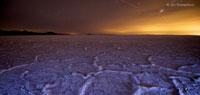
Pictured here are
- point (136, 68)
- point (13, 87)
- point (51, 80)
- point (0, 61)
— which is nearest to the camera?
point (13, 87)

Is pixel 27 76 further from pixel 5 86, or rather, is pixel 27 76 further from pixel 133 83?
pixel 133 83

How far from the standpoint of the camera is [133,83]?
3.28 ft

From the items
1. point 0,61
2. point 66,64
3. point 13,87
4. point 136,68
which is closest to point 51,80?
point 13,87

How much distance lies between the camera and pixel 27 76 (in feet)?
3.72

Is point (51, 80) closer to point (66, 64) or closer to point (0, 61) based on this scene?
point (66, 64)

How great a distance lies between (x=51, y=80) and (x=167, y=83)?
0.66 m

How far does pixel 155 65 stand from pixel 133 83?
42cm

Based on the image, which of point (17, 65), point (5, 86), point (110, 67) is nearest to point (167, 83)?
point (110, 67)

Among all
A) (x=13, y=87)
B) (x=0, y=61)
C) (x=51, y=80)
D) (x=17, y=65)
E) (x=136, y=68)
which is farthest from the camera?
(x=0, y=61)

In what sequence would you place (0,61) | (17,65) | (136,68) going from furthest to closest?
(0,61) → (17,65) → (136,68)

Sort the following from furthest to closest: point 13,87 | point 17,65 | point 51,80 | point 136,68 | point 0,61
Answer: point 0,61, point 17,65, point 136,68, point 51,80, point 13,87

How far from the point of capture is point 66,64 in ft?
4.62

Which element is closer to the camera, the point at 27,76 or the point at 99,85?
the point at 99,85

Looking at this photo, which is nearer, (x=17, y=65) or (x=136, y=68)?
(x=136, y=68)
